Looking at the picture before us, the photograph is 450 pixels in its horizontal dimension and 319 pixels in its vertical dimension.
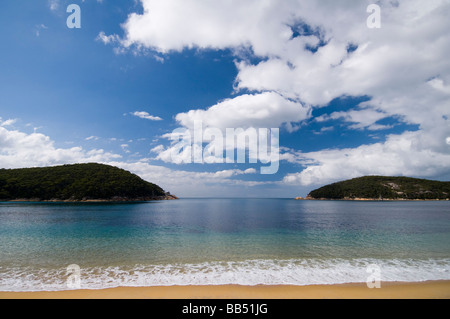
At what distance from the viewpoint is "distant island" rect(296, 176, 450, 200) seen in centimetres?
16888

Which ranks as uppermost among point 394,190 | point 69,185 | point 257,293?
point 257,293

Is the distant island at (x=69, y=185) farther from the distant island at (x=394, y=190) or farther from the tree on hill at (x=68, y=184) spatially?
the distant island at (x=394, y=190)

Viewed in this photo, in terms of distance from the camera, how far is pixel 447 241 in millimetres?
19062

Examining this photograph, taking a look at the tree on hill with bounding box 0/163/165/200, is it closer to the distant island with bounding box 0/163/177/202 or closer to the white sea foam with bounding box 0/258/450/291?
the distant island with bounding box 0/163/177/202

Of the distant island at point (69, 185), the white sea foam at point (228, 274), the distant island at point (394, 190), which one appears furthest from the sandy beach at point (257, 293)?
the distant island at point (394, 190)

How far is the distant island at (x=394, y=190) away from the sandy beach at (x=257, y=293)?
8311 inches

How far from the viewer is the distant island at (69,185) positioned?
118062mm

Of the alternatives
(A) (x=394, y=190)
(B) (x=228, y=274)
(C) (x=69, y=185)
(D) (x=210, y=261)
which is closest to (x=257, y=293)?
(B) (x=228, y=274)

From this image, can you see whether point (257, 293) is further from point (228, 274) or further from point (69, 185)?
point (69, 185)

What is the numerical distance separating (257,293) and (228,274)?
260 centimetres

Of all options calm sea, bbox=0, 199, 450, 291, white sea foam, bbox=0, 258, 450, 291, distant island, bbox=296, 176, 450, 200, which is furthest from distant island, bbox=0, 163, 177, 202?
distant island, bbox=296, 176, 450, 200

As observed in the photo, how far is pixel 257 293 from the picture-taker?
8492 mm
